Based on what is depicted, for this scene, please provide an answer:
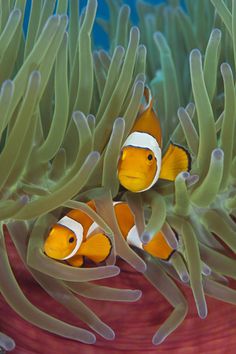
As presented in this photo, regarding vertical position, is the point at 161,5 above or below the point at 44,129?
above

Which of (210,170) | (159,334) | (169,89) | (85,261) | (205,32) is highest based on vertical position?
(205,32)

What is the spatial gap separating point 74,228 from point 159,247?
0.40ft

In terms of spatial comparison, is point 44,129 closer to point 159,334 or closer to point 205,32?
point 159,334

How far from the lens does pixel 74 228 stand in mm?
707

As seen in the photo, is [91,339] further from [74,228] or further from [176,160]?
[176,160]

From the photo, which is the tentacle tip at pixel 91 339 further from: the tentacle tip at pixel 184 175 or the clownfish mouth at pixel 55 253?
the tentacle tip at pixel 184 175

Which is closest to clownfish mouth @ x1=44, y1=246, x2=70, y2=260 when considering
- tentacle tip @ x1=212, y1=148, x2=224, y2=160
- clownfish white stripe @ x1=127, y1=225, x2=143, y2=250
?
clownfish white stripe @ x1=127, y1=225, x2=143, y2=250

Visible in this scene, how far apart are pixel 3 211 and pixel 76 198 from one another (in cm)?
11

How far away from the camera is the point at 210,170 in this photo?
714 mm

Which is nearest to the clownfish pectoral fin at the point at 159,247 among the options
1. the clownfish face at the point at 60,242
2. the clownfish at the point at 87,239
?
the clownfish at the point at 87,239

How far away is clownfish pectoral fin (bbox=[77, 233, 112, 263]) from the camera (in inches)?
28.5

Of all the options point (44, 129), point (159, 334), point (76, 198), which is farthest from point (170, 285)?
point (44, 129)

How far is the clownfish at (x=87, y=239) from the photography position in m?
0.69

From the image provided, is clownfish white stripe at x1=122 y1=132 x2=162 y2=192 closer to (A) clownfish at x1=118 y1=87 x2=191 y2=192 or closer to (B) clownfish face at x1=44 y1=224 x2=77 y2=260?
(A) clownfish at x1=118 y1=87 x2=191 y2=192
